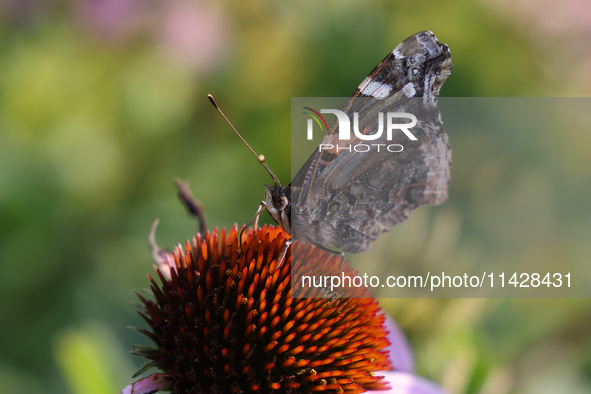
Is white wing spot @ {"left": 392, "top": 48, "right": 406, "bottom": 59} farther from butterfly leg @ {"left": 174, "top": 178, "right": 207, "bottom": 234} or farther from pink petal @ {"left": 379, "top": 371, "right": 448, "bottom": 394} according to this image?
pink petal @ {"left": 379, "top": 371, "right": 448, "bottom": 394}

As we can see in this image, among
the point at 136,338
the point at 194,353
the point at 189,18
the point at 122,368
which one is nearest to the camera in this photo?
the point at 194,353

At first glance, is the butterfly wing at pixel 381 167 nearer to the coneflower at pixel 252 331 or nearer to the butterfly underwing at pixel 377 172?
the butterfly underwing at pixel 377 172

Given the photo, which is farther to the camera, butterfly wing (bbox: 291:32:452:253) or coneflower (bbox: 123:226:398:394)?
butterfly wing (bbox: 291:32:452:253)

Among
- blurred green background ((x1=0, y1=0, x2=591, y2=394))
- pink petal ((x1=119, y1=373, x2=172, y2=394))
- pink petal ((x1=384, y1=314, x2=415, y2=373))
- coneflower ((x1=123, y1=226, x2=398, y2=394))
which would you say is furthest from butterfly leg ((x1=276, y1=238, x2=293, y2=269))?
blurred green background ((x1=0, y1=0, x2=591, y2=394))

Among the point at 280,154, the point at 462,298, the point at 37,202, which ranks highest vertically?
the point at 280,154

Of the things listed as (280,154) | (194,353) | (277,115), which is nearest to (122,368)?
(194,353)

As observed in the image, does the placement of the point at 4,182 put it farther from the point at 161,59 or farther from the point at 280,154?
the point at 280,154

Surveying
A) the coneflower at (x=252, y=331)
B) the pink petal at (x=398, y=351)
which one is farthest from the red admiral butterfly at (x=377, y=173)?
the pink petal at (x=398, y=351)

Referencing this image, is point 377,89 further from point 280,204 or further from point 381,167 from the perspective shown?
point 280,204

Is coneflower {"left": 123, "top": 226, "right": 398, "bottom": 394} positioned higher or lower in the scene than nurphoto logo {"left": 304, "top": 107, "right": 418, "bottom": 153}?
lower
